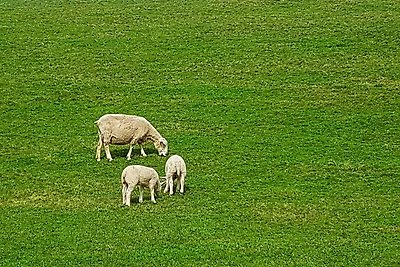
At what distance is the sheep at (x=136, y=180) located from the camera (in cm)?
1853

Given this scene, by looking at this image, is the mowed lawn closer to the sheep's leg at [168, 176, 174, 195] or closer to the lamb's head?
the sheep's leg at [168, 176, 174, 195]

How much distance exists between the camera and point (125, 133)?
2295 centimetres

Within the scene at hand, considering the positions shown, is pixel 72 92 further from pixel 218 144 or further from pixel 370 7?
pixel 370 7

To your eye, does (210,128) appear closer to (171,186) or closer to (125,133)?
(125,133)

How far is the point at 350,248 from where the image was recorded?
53.7 feet

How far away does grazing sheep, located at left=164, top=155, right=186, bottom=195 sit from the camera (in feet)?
64.1

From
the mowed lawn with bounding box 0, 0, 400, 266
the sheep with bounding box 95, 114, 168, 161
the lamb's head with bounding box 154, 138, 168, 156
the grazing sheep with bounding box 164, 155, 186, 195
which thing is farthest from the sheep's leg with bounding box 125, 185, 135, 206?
the lamb's head with bounding box 154, 138, 168, 156

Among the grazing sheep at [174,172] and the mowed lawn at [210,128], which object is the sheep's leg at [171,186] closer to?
the grazing sheep at [174,172]

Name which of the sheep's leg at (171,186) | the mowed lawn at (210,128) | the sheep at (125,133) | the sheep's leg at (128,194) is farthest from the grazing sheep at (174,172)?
the sheep at (125,133)

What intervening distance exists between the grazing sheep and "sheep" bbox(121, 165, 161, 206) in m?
0.65

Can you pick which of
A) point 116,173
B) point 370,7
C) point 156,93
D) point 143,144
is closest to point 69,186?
point 116,173

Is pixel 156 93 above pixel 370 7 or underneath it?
underneath

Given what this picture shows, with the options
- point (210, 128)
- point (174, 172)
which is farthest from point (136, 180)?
point (210, 128)

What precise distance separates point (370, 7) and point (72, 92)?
16927 millimetres
